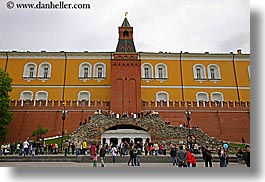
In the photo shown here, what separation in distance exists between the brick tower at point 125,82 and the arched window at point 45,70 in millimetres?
5092

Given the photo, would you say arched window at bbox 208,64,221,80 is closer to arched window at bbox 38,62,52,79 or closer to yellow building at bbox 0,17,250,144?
yellow building at bbox 0,17,250,144

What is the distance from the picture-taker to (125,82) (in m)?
20.5

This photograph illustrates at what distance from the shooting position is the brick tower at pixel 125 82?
19609mm

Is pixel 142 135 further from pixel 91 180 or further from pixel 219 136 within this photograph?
pixel 91 180

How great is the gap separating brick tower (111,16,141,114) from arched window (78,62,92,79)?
323cm

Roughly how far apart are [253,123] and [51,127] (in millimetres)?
11603

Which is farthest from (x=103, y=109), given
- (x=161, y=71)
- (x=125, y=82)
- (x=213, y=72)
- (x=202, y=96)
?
(x=213, y=72)

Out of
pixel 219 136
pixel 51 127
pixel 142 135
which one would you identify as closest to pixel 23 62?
pixel 51 127

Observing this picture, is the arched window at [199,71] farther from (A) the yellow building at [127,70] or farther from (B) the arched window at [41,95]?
(B) the arched window at [41,95]

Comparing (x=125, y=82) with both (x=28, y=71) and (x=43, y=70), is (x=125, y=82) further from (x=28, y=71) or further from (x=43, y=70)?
(x=28, y=71)

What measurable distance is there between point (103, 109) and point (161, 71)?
6.41 metres

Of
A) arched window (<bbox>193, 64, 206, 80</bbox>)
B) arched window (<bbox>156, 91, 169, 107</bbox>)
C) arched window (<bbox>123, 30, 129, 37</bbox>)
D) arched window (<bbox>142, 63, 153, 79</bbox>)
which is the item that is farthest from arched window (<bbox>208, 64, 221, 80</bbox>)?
arched window (<bbox>123, 30, 129, 37</bbox>)

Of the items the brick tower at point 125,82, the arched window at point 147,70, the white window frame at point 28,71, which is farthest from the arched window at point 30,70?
the arched window at point 147,70

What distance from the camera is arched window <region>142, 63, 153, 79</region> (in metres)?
23.9
